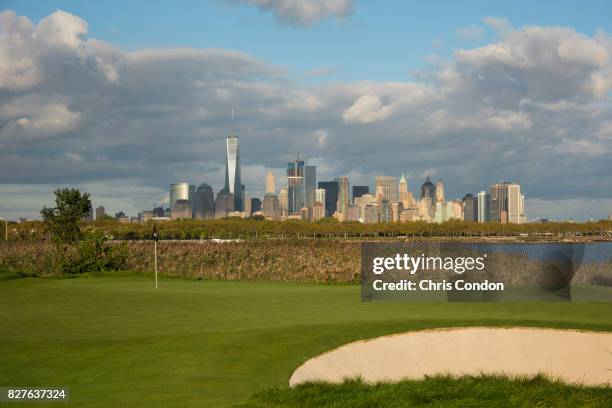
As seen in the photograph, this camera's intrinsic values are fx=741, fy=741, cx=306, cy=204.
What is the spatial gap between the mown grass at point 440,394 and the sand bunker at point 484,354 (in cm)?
77

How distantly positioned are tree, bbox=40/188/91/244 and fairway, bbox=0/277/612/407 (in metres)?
17.5

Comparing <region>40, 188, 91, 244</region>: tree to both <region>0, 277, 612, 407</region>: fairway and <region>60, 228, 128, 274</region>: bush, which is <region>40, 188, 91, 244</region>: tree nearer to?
<region>60, 228, 128, 274</region>: bush

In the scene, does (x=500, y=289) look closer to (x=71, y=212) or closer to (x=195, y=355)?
(x=195, y=355)

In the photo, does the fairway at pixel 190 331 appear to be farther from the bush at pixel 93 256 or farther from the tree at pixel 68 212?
the tree at pixel 68 212

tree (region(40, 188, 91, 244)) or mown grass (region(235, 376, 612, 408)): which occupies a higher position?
tree (region(40, 188, 91, 244))

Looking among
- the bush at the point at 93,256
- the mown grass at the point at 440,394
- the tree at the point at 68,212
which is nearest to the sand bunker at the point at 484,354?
the mown grass at the point at 440,394

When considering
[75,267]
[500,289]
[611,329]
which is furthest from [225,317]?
[75,267]

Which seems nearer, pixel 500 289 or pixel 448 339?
pixel 448 339

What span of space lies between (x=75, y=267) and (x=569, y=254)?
72.0ft

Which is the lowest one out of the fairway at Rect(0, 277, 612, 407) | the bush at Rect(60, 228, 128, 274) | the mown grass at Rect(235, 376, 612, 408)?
the mown grass at Rect(235, 376, 612, 408)

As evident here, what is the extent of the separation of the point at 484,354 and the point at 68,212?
3152 cm

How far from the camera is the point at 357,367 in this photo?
1269 cm

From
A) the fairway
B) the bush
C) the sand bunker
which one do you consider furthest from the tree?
the sand bunker

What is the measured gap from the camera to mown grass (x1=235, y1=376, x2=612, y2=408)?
1022 centimetres
